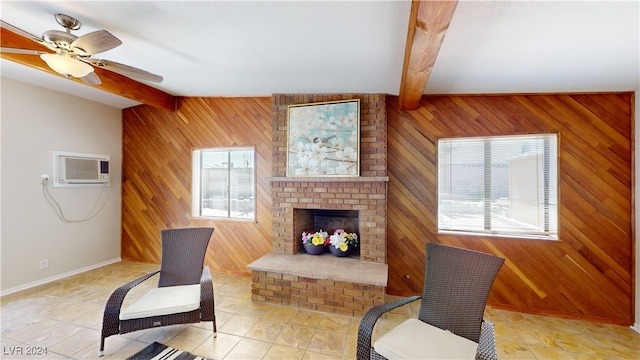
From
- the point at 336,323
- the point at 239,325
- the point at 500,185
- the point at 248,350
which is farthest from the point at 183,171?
the point at 500,185

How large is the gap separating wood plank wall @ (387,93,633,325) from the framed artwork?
74cm

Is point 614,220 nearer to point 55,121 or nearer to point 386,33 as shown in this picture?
point 386,33

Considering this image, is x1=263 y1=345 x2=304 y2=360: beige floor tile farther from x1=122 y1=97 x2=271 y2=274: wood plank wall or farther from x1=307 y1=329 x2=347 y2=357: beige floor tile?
x1=122 y1=97 x2=271 y2=274: wood plank wall

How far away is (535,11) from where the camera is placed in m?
1.58

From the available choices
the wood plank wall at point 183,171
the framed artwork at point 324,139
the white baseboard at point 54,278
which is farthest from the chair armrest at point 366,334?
the white baseboard at point 54,278

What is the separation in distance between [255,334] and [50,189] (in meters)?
3.64

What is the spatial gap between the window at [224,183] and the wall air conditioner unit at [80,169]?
146cm

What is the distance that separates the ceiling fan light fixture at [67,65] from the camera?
190 cm

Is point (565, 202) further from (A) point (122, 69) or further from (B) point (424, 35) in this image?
(A) point (122, 69)

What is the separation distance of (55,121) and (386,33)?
182 inches

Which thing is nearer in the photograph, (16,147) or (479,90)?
(479,90)

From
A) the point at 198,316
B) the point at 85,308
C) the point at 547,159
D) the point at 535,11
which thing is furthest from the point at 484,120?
the point at 85,308

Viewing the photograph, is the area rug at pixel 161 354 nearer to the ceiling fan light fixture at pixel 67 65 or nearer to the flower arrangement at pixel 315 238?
the flower arrangement at pixel 315 238

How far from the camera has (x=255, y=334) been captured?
96.0 inches
